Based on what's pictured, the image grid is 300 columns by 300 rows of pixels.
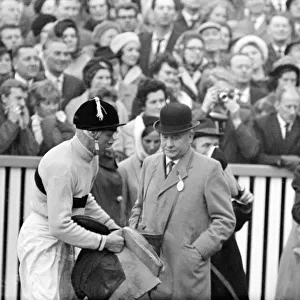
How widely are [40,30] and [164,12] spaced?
1215 mm

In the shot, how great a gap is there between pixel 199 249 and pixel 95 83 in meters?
3.46

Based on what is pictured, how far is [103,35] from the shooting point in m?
11.2

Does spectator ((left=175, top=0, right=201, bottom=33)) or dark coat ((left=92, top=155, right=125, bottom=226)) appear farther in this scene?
spectator ((left=175, top=0, right=201, bottom=33))

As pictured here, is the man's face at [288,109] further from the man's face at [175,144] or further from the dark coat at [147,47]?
the man's face at [175,144]

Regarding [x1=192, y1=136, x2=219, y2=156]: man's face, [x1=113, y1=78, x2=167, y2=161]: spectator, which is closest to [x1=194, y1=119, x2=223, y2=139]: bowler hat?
[x1=192, y1=136, x2=219, y2=156]: man's face

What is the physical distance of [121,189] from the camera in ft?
32.1

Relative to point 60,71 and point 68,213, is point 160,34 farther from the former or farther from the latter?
point 68,213

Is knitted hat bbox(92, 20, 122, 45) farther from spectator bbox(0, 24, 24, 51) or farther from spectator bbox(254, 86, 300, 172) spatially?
spectator bbox(254, 86, 300, 172)

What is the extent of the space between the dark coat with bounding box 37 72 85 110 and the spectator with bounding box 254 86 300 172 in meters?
1.70

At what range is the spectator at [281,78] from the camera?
11.3m

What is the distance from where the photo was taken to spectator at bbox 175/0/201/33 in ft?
37.4

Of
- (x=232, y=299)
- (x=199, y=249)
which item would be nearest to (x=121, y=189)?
(x=232, y=299)

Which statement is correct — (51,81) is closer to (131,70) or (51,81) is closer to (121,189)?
(131,70)

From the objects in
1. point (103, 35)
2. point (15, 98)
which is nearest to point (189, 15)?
point (103, 35)
